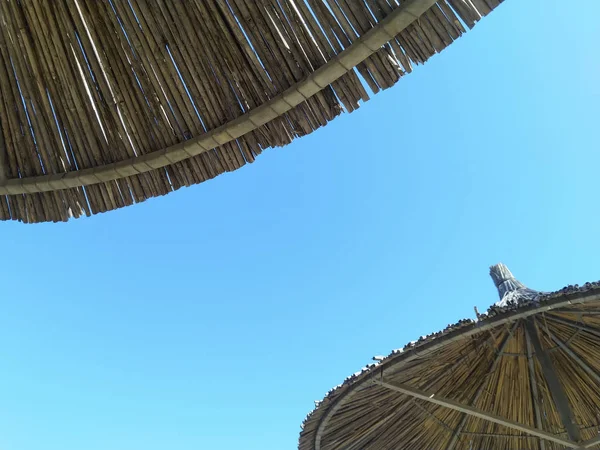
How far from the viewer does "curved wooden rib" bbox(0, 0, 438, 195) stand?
262cm

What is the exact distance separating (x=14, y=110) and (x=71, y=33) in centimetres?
74

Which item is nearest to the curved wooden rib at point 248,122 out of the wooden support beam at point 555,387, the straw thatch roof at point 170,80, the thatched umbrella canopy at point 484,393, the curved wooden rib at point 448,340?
the straw thatch roof at point 170,80

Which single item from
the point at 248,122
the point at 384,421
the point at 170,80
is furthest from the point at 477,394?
the point at 170,80

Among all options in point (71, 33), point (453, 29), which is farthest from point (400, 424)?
point (71, 33)

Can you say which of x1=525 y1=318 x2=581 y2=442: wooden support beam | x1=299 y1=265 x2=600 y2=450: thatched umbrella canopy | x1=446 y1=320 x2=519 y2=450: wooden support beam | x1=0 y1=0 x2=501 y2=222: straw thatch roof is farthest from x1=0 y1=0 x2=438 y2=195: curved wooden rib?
x1=446 y1=320 x2=519 y2=450: wooden support beam

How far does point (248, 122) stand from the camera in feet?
10.00

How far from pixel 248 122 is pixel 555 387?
14.5ft

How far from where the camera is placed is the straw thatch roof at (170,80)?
9.03 ft

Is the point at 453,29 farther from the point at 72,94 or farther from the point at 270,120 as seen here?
the point at 72,94

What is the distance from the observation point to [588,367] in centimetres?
611

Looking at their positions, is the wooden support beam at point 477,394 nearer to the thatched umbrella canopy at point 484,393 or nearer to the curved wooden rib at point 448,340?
the thatched umbrella canopy at point 484,393

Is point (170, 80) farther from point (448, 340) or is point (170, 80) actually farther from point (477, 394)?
point (477, 394)

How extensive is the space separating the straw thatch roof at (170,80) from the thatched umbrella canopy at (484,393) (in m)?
3.35

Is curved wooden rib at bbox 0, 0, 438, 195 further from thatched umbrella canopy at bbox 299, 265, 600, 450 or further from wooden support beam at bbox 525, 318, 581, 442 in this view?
wooden support beam at bbox 525, 318, 581, 442
